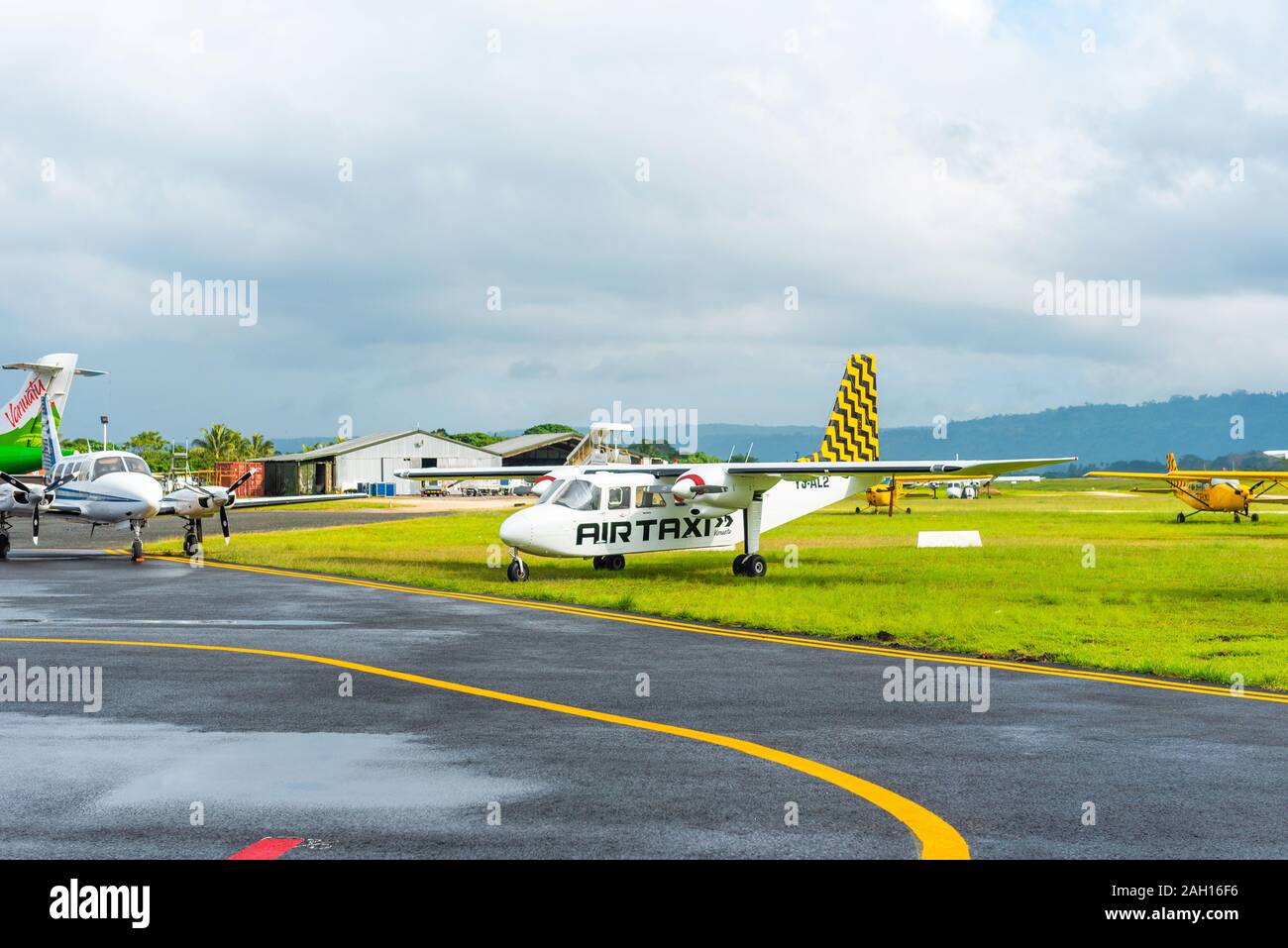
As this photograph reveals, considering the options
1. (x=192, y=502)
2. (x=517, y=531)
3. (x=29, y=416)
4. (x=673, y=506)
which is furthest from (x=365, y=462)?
(x=517, y=531)

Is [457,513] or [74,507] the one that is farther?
[457,513]

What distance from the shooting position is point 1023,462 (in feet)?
86.6

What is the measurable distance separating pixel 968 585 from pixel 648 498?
7.97 meters

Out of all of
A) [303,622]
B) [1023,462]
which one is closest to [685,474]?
[1023,462]

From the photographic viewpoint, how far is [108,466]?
33.1 meters

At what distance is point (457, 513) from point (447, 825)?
65.2m

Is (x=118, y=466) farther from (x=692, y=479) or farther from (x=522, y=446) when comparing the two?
(x=522, y=446)

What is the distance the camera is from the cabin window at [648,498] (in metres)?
28.2

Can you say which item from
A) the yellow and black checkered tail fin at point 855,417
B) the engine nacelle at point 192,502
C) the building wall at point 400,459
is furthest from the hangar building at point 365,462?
the yellow and black checkered tail fin at point 855,417

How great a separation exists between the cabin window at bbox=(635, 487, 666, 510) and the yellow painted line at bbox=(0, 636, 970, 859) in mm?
13214

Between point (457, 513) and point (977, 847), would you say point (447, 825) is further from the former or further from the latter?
point (457, 513)

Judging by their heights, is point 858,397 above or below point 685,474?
above

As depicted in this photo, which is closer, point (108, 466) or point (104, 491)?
point (104, 491)

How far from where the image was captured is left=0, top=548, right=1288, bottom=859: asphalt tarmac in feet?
23.8
